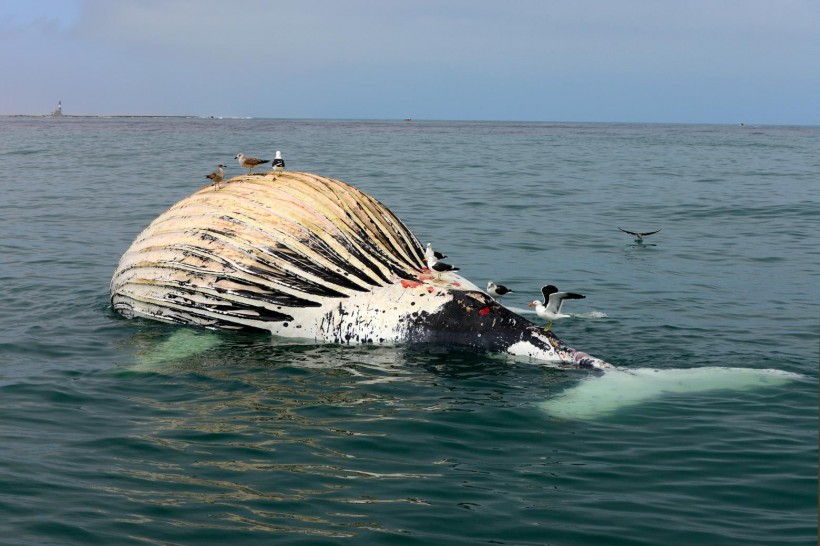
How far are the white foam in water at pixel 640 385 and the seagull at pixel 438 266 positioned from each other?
6.97ft

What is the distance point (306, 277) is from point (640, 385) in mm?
3815

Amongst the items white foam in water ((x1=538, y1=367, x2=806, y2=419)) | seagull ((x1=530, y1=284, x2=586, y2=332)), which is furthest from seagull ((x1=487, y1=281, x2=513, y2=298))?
white foam in water ((x1=538, y1=367, x2=806, y2=419))

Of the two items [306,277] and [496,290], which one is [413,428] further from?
[306,277]

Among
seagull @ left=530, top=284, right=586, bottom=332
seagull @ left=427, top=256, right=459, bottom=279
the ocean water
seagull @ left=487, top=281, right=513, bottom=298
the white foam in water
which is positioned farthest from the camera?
seagull @ left=427, top=256, right=459, bottom=279

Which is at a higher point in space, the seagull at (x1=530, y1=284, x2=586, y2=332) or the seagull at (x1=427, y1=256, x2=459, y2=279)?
the seagull at (x1=427, y1=256, x2=459, y2=279)

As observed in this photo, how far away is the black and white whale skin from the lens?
33.6 ft

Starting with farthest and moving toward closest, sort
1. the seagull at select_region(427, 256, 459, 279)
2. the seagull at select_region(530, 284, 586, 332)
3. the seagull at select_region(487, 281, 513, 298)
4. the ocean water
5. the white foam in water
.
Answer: the seagull at select_region(427, 256, 459, 279) → the seagull at select_region(487, 281, 513, 298) → the seagull at select_region(530, 284, 586, 332) → the white foam in water → the ocean water

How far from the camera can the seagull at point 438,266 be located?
10.5 metres

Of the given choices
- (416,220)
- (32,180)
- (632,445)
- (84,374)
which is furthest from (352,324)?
(32,180)

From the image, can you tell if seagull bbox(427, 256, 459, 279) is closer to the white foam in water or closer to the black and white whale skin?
the black and white whale skin

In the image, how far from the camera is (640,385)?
353 inches

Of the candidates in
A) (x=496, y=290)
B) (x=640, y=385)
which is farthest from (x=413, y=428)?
(x=496, y=290)

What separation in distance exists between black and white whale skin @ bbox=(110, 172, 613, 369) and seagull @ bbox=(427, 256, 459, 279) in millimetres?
122

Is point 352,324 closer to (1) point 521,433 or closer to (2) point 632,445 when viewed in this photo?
(1) point 521,433
